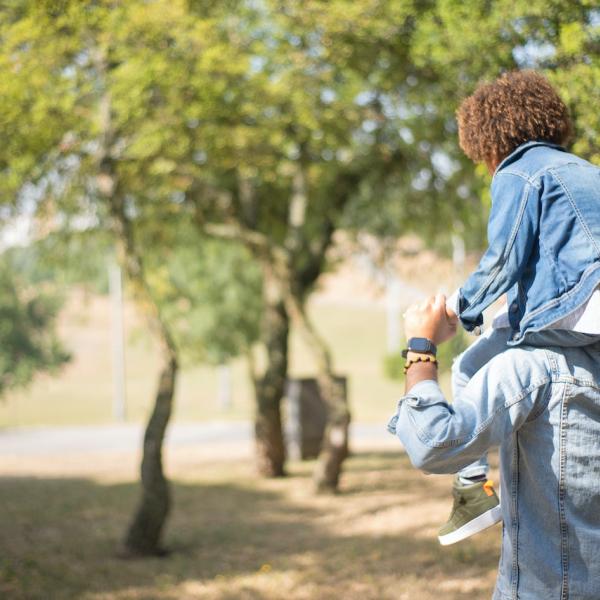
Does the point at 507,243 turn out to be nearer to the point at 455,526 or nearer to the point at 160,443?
the point at 455,526

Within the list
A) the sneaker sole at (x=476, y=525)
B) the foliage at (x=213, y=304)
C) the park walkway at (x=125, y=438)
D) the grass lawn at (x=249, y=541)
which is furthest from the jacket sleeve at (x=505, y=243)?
the foliage at (x=213, y=304)

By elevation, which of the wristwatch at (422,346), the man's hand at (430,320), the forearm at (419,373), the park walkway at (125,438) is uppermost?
the man's hand at (430,320)

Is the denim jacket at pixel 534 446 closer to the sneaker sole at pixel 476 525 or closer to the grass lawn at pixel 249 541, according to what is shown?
the sneaker sole at pixel 476 525

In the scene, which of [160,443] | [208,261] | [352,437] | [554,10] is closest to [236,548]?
[160,443]

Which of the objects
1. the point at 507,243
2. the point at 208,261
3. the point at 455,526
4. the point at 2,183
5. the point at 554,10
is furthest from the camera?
the point at 208,261

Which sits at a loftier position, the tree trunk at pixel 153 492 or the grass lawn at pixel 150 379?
the tree trunk at pixel 153 492

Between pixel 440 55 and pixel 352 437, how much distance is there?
1339cm

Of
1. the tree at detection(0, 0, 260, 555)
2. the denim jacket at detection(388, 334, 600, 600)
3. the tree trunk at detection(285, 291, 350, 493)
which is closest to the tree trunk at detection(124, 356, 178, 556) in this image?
the tree at detection(0, 0, 260, 555)

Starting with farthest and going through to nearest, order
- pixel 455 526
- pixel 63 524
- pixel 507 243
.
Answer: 1. pixel 63 524
2. pixel 455 526
3. pixel 507 243

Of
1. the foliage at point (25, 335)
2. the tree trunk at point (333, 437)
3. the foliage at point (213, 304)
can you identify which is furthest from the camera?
the foliage at point (25, 335)

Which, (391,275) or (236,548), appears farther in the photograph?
(391,275)

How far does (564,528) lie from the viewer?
80.4 inches

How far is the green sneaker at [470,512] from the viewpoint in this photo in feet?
7.36

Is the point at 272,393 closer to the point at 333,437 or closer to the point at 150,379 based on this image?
the point at 333,437
